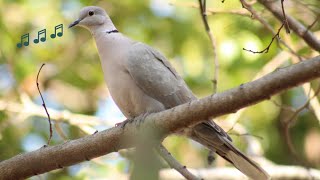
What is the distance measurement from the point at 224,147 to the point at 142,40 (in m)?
2.46

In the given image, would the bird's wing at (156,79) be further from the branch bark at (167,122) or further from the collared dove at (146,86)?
the branch bark at (167,122)

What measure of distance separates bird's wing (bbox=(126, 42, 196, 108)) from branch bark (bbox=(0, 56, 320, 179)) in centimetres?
50

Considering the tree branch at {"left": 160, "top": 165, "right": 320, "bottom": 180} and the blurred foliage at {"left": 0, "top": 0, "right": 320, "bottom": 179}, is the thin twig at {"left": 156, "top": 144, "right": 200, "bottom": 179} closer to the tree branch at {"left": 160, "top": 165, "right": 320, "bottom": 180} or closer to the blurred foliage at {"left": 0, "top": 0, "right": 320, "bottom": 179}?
the tree branch at {"left": 160, "top": 165, "right": 320, "bottom": 180}

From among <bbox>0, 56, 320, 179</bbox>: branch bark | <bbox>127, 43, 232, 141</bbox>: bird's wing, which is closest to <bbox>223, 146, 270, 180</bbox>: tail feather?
<bbox>127, 43, 232, 141</bbox>: bird's wing

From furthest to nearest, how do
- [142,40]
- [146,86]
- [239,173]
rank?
[142,40]
[239,173]
[146,86]

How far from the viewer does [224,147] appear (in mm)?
3459

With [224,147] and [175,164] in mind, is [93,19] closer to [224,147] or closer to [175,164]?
[224,147]

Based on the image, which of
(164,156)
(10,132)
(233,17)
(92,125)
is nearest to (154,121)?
(164,156)

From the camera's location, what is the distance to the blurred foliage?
4.88 meters

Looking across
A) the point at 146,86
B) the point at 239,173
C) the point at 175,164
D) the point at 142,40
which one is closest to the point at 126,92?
the point at 146,86

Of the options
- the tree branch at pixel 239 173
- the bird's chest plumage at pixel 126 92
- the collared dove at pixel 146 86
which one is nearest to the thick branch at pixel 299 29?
the collared dove at pixel 146 86

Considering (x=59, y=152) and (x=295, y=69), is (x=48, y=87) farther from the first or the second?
(x=295, y=69)

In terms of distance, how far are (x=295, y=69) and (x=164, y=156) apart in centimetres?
100

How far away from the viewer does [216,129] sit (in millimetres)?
3387
